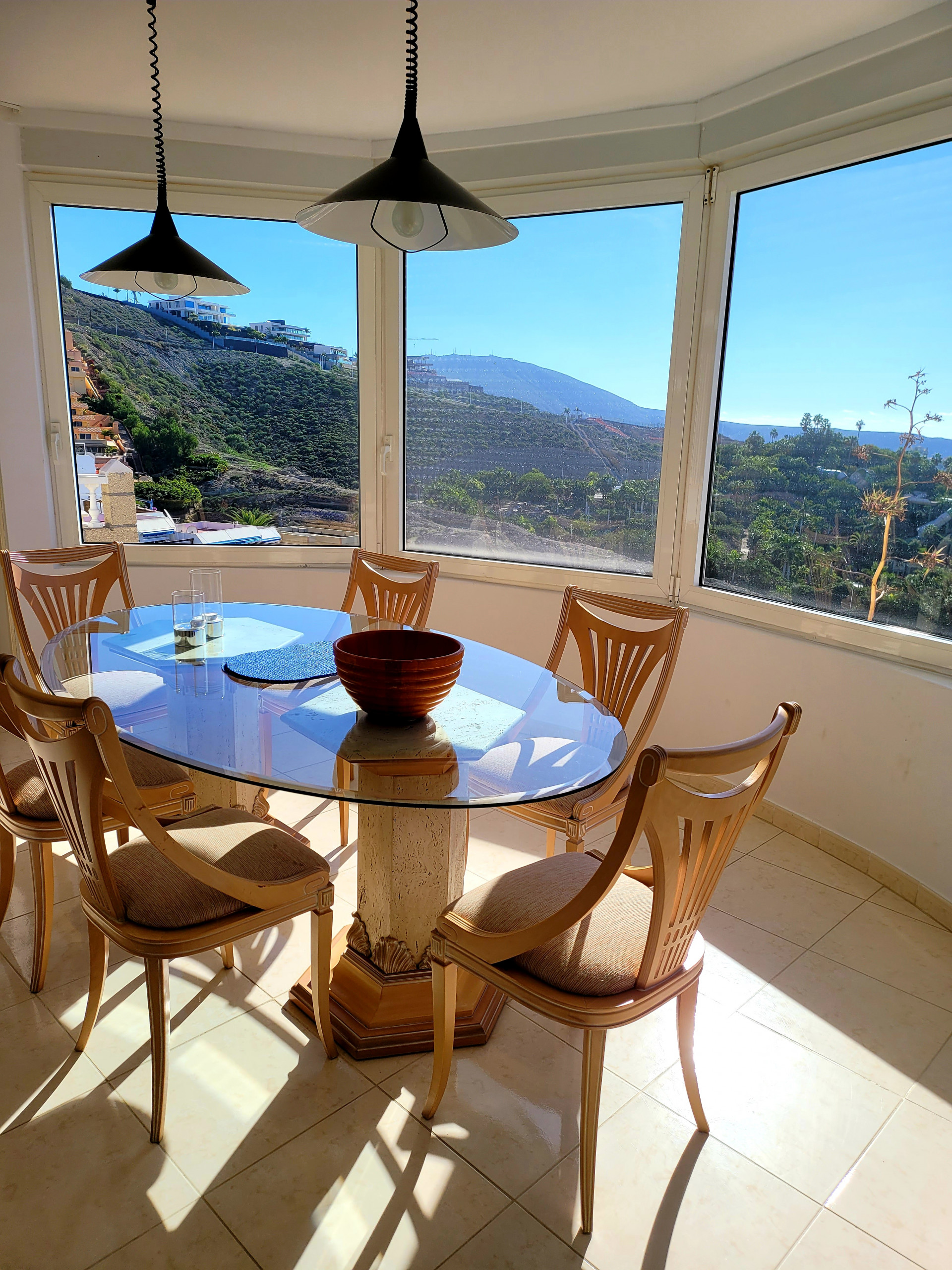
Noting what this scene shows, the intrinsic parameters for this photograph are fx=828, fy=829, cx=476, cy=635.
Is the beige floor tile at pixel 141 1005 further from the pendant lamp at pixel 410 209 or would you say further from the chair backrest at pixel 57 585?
the pendant lamp at pixel 410 209

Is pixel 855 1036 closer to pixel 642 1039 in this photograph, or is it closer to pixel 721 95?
pixel 642 1039

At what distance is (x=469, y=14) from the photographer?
98.9 inches

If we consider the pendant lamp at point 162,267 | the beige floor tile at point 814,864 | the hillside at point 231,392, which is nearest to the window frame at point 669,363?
the hillside at point 231,392

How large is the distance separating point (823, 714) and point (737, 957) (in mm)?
1011

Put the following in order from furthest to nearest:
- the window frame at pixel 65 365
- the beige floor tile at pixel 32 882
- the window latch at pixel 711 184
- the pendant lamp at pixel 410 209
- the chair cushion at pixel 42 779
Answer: the window frame at pixel 65 365 < the window latch at pixel 711 184 < the beige floor tile at pixel 32 882 < the chair cushion at pixel 42 779 < the pendant lamp at pixel 410 209

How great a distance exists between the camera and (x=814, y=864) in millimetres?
2918

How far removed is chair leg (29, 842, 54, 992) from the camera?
207 centimetres

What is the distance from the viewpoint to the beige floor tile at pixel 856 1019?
1.97 meters

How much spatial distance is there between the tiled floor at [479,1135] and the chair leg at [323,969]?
0.07 m

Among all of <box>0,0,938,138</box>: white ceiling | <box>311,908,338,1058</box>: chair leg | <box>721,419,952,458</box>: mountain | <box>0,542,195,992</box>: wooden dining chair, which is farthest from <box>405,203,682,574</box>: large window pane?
<box>311,908,338,1058</box>: chair leg

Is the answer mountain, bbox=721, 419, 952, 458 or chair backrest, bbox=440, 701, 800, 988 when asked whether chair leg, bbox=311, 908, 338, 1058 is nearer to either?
chair backrest, bbox=440, 701, 800, 988

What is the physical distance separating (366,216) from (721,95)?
1.94m

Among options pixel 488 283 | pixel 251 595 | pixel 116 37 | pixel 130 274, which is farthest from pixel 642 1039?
pixel 116 37

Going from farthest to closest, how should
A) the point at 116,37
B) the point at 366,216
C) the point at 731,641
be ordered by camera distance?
the point at 731,641 < the point at 116,37 < the point at 366,216
